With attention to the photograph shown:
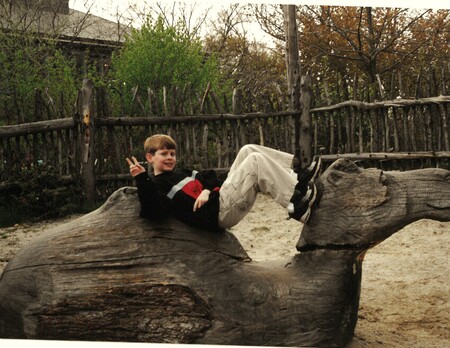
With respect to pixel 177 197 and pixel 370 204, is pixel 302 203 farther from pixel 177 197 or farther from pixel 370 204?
pixel 177 197

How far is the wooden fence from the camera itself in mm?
6664

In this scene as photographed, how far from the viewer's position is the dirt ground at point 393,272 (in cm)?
326

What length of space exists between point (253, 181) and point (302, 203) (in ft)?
0.85

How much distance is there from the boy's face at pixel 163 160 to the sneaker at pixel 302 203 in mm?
679

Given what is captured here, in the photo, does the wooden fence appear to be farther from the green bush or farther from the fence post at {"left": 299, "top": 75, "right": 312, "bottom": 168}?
the green bush

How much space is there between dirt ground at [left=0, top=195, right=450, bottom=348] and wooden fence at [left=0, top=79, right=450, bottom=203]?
0.93 meters

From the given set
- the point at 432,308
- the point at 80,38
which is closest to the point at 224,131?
the point at 432,308

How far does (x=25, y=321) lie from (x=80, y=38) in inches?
377

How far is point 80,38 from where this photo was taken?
37.3 feet

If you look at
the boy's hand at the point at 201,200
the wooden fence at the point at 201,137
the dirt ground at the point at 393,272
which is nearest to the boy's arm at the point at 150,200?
the boy's hand at the point at 201,200

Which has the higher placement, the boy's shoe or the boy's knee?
the boy's knee

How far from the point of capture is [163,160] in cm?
285

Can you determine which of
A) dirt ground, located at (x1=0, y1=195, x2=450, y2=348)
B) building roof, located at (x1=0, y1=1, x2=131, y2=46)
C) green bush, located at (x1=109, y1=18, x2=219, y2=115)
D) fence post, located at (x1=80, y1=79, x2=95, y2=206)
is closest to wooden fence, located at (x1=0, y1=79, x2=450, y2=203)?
fence post, located at (x1=80, y1=79, x2=95, y2=206)

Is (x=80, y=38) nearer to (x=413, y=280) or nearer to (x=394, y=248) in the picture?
(x=394, y=248)
